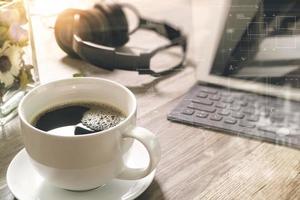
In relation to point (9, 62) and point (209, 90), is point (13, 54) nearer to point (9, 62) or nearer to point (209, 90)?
point (9, 62)

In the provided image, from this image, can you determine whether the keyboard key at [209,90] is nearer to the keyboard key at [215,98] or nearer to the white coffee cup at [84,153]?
the keyboard key at [215,98]

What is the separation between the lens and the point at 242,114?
613 millimetres

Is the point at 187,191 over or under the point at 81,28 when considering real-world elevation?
under

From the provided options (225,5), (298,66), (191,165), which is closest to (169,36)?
(225,5)

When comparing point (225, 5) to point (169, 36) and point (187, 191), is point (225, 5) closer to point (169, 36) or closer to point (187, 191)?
point (169, 36)

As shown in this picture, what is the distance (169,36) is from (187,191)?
413 millimetres

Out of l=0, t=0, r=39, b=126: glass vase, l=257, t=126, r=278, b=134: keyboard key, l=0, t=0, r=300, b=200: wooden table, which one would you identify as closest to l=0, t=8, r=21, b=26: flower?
l=0, t=0, r=39, b=126: glass vase

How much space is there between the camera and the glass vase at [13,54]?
607 millimetres

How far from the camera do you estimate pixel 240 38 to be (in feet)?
2.34

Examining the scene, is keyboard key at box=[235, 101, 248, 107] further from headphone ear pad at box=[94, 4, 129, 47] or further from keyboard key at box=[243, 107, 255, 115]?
headphone ear pad at box=[94, 4, 129, 47]

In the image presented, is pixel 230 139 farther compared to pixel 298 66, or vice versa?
pixel 298 66

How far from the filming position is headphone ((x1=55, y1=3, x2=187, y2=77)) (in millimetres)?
722

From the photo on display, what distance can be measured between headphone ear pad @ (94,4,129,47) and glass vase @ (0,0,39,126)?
179 mm

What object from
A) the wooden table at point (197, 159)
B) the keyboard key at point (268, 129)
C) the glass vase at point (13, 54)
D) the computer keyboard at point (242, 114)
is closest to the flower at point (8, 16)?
the glass vase at point (13, 54)
